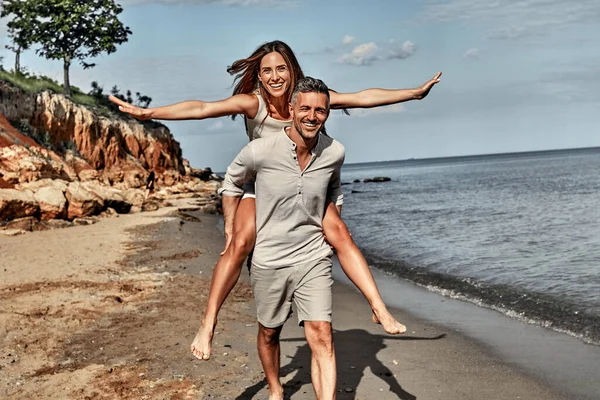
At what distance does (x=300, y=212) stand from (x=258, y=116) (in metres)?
0.80

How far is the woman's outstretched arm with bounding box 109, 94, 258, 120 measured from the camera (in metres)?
4.43

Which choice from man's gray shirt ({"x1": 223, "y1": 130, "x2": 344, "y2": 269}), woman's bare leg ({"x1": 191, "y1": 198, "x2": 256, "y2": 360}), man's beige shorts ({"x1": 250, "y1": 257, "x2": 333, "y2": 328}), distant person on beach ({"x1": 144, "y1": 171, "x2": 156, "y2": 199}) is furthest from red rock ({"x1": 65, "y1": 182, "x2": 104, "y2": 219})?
man's gray shirt ({"x1": 223, "y1": 130, "x2": 344, "y2": 269})

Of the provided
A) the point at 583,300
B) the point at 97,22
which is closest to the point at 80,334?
the point at 583,300

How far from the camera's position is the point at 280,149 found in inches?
164

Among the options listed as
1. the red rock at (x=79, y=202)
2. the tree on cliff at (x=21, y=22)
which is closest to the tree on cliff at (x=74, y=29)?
the tree on cliff at (x=21, y=22)

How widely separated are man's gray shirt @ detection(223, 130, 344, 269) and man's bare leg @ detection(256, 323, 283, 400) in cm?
60

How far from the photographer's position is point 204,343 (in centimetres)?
434

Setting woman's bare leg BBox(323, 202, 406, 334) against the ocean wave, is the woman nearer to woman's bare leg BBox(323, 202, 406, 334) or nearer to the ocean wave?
woman's bare leg BBox(323, 202, 406, 334)

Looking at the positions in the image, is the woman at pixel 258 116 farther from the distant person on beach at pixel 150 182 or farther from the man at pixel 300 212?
the distant person on beach at pixel 150 182

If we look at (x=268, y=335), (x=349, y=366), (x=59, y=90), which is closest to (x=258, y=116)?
(x=268, y=335)

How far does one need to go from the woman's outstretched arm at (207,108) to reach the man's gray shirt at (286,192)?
412mm

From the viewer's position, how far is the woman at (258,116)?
4.36 metres

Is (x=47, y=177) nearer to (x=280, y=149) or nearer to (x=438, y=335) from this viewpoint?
(x=438, y=335)

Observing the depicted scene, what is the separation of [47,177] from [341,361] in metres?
15.6
